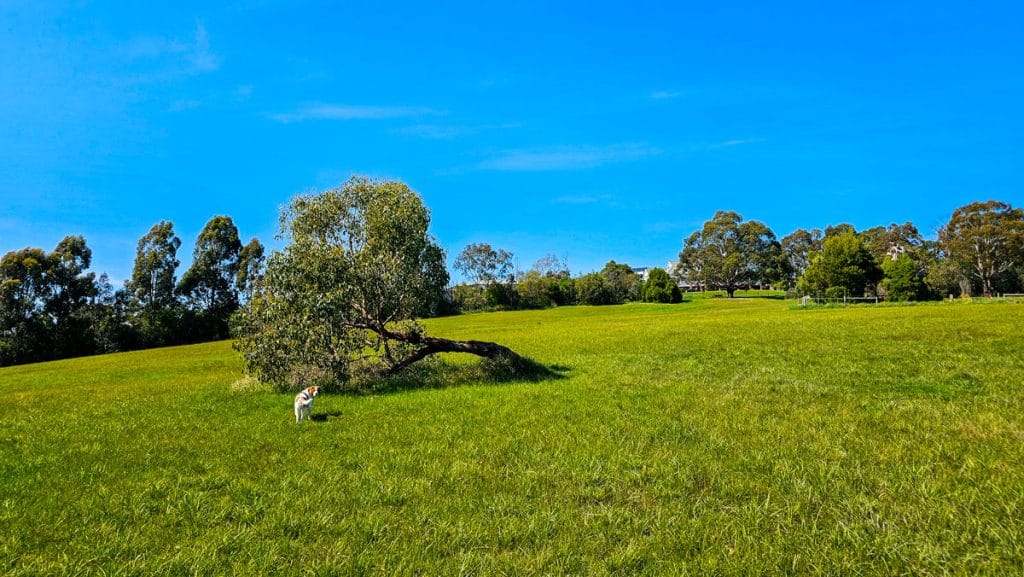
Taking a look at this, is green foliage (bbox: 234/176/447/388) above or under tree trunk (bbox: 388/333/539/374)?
above

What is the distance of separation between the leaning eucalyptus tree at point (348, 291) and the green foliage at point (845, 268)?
73630 mm

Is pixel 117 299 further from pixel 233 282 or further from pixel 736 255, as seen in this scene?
pixel 736 255

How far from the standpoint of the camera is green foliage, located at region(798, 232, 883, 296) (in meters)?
73.3

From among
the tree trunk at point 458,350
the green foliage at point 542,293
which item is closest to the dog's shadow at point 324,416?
the tree trunk at point 458,350

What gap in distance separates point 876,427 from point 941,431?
972 mm

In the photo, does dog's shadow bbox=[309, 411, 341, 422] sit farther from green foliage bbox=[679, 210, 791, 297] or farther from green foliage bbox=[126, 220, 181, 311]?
green foliage bbox=[679, 210, 791, 297]

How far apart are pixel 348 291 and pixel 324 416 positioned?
221 inches

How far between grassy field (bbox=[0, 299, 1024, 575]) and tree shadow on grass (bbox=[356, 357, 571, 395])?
159 centimetres

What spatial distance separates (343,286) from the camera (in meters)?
16.2

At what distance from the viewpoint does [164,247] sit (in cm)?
6725

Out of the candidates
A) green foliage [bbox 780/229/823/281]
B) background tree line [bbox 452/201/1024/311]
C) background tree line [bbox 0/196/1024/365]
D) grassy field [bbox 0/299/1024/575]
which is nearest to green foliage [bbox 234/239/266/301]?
background tree line [bbox 0/196/1024/365]

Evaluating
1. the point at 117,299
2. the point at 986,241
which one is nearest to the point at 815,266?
the point at 986,241

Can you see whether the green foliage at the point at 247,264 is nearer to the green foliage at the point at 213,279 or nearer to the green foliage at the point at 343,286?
the green foliage at the point at 213,279

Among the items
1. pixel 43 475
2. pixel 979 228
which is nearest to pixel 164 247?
pixel 43 475
